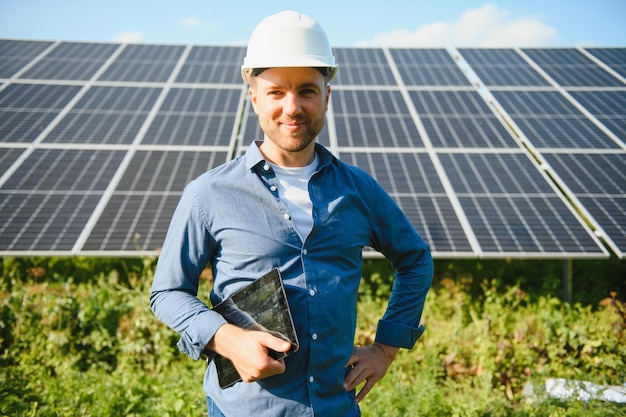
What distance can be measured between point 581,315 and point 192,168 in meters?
5.62

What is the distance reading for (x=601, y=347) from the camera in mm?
5047

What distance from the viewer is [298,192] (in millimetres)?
1832

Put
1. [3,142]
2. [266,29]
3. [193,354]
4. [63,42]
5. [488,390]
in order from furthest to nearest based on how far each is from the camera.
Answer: [63,42] < [3,142] < [488,390] < [266,29] < [193,354]

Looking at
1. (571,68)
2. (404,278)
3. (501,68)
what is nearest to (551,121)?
(501,68)

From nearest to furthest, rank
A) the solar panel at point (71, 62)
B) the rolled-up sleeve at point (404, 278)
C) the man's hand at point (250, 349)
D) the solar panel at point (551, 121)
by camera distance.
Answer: the man's hand at point (250, 349) → the rolled-up sleeve at point (404, 278) → the solar panel at point (551, 121) → the solar panel at point (71, 62)

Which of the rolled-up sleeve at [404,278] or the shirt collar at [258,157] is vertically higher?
the shirt collar at [258,157]

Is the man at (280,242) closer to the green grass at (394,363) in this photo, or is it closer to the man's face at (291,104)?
the man's face at (291,104)

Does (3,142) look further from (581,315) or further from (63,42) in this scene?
(581,315)

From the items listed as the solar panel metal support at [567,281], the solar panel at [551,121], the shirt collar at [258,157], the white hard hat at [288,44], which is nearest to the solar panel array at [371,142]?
the solar panel at [551,121]

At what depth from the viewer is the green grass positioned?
12.8 feet

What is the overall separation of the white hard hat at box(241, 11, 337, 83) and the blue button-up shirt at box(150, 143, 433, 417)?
0.36 m

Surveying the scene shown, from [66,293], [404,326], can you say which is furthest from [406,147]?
[404,326]

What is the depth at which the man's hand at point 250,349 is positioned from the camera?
1438 mm

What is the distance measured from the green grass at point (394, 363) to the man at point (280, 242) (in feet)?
7.52
